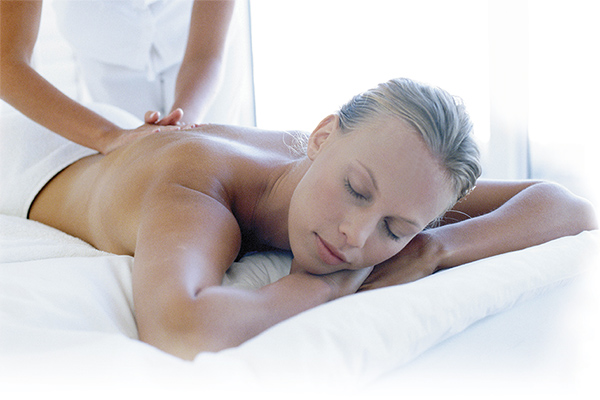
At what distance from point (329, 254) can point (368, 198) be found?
12 centimetres

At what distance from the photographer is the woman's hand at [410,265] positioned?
107 centimetres

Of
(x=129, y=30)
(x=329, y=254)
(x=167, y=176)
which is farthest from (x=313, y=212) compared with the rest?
(x=129, y=30)

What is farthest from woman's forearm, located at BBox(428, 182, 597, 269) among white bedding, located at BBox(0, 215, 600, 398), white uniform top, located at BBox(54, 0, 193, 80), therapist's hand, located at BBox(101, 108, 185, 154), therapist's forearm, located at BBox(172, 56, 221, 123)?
white uniform top, located at BBox(54, 0, 193, 80)

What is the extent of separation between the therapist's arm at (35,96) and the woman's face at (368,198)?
0.71 meters

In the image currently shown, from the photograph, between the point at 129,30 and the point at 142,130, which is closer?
the point at 142,130

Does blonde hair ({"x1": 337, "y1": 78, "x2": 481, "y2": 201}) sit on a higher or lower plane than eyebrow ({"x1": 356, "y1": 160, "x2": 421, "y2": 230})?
higher

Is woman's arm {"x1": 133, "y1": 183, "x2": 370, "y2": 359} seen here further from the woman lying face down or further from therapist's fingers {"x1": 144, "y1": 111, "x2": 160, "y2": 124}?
therapist's fingers {"x1": 144, "y1": 111, "x2": 160, "y2": 124}

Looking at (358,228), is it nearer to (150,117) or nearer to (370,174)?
(370,174)

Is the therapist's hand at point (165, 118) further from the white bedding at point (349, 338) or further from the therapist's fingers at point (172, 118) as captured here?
the white bedding at point (349, 338)

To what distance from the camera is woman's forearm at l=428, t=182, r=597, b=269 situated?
113 cm

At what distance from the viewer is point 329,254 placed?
0.97 metres

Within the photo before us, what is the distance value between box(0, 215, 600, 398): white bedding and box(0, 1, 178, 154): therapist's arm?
0.67 metres

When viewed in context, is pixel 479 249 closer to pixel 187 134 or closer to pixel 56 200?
pixel 187 134

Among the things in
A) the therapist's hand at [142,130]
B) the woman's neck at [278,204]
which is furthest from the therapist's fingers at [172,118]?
the woman's neck at [278,204]
